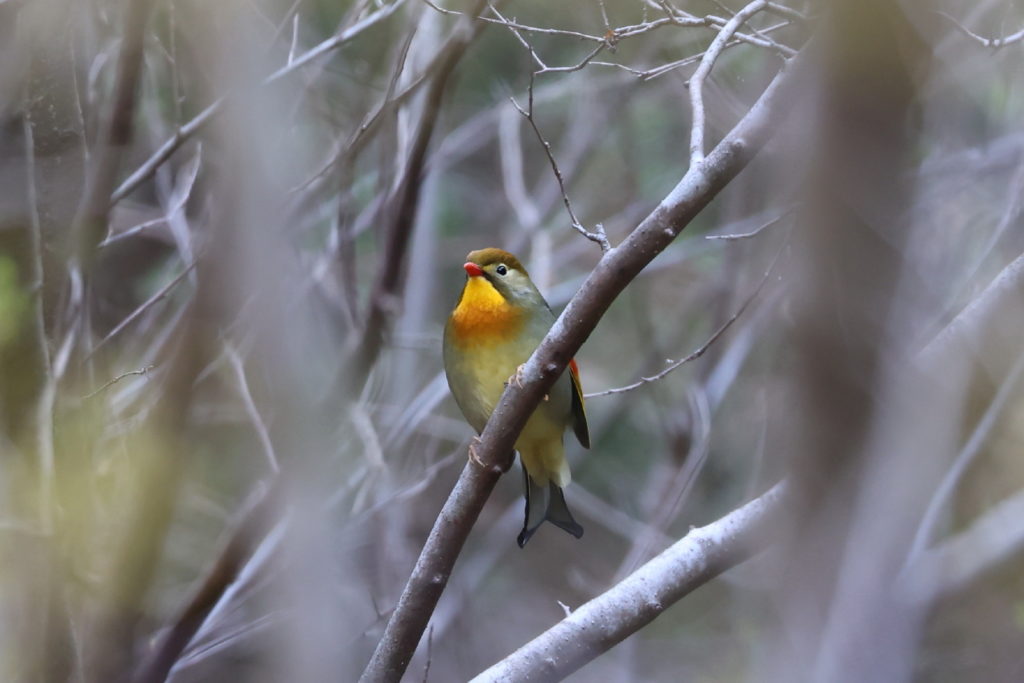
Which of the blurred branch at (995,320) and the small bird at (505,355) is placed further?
the small bird at (505,355)

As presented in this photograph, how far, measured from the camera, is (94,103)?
186 inches

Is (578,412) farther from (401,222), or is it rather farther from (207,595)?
(207,595)

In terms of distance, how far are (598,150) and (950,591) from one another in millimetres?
4070

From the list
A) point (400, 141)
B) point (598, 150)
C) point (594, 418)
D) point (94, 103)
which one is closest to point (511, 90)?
point (598, 150)

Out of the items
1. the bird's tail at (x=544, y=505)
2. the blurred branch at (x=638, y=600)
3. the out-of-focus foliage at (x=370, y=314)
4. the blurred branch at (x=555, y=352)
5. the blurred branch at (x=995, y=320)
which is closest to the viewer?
the out-of-focus foliage at (x=370, y=314)

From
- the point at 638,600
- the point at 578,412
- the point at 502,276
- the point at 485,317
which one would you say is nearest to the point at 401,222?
the point at 502,276

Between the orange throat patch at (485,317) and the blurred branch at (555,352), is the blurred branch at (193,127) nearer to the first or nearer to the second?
the orange throat patch at (485,317)

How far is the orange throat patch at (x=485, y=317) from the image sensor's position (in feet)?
12.8

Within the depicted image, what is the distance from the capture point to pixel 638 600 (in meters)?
3.29

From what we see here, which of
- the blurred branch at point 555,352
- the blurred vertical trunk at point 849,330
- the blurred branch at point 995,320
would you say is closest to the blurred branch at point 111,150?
the blurred branch at point 555,352

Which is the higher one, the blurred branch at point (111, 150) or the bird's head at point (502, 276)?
the blurred branch at point (111, 150)

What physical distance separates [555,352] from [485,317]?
128 centimetres

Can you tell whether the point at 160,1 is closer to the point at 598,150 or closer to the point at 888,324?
the point at 598,150

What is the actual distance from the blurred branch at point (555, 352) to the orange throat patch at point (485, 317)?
39.7 inches
